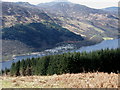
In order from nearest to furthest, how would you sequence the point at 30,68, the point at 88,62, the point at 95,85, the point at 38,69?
1. the point at 95,85
2. the point at 88,62
3. the point at 38,69
4. the point at 30,68

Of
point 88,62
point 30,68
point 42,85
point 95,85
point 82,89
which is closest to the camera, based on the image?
point 82,89

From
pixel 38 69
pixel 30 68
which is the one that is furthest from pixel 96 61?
pixel 30 68

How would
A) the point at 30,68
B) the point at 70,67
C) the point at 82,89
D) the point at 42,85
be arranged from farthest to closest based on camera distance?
the point at 30,68, the point at 70,67, the point at 42,85, the point at 82,89

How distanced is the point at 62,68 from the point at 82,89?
2271 centimetres

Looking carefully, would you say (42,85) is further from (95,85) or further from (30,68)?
(30,68)

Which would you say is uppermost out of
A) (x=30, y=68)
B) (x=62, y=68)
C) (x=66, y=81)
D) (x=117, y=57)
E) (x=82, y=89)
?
(x=82, y=89)

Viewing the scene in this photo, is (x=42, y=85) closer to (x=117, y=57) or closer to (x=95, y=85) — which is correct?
(x=95, y=85)

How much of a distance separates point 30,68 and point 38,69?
6180 millimetres

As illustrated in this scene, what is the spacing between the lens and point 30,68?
52500mm

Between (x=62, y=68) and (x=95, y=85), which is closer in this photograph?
(x=95, y=85)

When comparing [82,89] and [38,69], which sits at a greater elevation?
[82,89]

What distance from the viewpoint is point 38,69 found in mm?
46875

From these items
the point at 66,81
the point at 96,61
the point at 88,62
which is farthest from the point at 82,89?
the point at 96,61

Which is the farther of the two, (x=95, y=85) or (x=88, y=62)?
(x=88, y=62)
